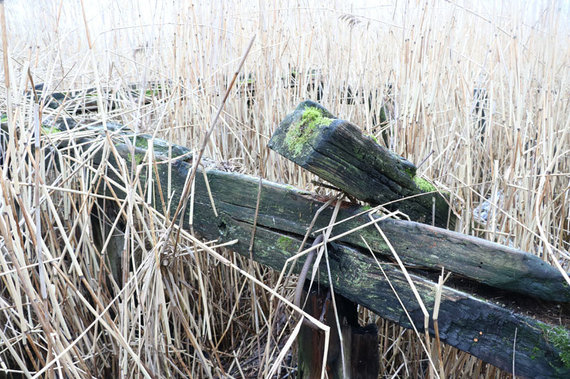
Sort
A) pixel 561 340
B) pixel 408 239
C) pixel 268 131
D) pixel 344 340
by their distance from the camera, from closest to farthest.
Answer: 1. pixel 561 340
2. pixel 408 239
3. pixel 344 340
4. pixel 268 131

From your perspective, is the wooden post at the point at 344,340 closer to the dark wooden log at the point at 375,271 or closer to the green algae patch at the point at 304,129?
the dark wooden log at the point at 375,271

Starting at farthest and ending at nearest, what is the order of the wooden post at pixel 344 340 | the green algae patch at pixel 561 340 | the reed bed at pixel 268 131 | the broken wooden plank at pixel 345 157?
the reed bed at pixel 268 131 → the wooden post at pixel 344 340 → the broken wooden plank at pixel 345 157 → the green algae patch at pixel 561 340

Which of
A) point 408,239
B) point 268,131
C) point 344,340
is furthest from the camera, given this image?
point 268,131

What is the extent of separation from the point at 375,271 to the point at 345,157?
257 mm

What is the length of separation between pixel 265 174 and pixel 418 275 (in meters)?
1.07

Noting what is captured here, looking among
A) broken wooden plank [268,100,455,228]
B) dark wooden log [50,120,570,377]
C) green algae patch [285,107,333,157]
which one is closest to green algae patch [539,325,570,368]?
dark wooden log [50,120,570,377]

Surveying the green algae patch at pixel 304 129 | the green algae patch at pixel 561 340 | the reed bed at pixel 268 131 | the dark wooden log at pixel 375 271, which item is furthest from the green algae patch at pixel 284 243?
the green algae patch at pixel 561 340

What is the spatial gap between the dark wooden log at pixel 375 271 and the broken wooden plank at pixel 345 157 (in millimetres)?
79

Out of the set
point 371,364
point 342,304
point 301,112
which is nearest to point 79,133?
point 301,112

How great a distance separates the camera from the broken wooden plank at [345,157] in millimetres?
956

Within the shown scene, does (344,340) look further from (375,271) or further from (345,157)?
(345,157)

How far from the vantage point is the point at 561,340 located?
77 centimetres

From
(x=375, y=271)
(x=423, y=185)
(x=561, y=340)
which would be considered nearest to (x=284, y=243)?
(x=375, y=271)

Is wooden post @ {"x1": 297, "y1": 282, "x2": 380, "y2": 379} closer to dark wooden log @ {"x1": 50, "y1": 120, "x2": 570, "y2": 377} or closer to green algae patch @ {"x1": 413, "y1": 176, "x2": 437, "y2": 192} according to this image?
dark wooden log @ {"x1": 50, "y1": 120, "x2": 570, "y2": 377}
